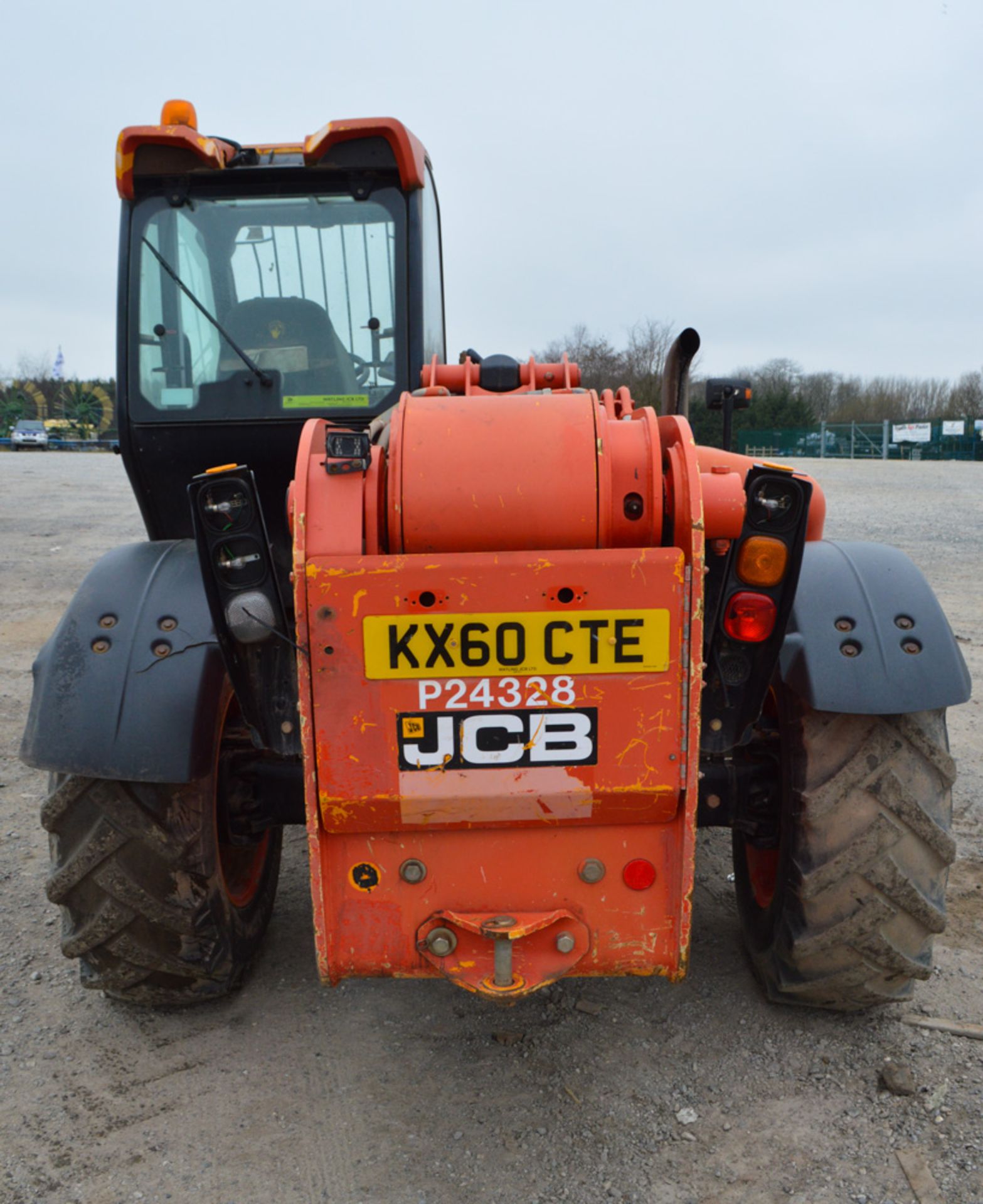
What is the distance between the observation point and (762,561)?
2154 millimetres

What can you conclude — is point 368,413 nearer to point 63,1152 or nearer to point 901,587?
point 901,587

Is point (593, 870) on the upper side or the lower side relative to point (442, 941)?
upper

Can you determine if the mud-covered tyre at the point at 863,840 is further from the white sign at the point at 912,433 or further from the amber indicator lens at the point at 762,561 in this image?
the white sign at the point at 912,433

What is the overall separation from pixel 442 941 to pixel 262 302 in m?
2.47

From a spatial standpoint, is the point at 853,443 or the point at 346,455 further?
the point at 853,443

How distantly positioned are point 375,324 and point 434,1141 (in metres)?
2.65

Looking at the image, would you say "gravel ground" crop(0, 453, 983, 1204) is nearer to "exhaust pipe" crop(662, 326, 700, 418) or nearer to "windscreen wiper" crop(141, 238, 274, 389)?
"exhaust pipe" crop(662, 326, 700, 418)

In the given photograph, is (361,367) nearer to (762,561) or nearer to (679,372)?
(679,372)

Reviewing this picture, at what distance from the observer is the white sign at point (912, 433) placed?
38656mm

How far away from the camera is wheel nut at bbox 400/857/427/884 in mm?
2209

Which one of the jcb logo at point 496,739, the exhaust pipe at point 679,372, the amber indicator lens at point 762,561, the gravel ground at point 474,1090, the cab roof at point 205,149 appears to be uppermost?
the cab roof at point 205,149

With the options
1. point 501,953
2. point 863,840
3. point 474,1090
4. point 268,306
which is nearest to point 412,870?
point 501,953

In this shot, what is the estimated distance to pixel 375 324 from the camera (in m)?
3.61

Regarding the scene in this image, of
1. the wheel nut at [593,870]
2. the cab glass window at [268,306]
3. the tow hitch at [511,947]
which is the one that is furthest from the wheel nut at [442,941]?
the cab glass window at [268,306]
